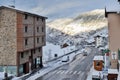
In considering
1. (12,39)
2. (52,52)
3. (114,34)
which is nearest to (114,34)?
(114,34)

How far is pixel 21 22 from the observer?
53812 millimetres

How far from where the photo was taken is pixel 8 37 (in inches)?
2104

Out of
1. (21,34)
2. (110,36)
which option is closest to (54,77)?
(21,34)

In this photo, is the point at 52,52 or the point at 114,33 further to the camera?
the point at 52,52

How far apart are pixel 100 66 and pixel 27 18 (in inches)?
701

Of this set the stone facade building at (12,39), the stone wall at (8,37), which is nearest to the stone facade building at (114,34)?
the stone facade building at (12,39)

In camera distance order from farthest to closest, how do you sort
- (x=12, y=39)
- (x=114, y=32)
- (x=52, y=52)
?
(x=52, y=52) < (x=12, y=39) < (x=114, y=32)

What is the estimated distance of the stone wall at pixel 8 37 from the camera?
53125 millimetres

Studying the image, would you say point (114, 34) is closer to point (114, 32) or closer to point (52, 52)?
point (114, 32)

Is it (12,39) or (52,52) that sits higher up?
(12,39)

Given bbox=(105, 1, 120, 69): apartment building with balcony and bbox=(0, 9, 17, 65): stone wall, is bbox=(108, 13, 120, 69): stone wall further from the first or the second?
bbox=(0, 9, 17, 65): stone wall

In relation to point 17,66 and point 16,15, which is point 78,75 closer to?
point 17,66

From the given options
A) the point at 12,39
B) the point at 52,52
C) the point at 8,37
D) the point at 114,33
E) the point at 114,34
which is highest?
the point at 114,33

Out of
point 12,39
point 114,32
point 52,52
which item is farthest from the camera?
point 52,52
